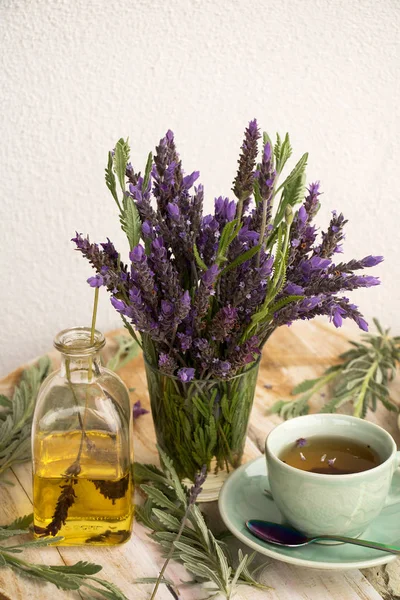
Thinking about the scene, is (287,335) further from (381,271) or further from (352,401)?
(381,271)

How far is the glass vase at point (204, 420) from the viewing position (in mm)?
770

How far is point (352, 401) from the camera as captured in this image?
1030 mm

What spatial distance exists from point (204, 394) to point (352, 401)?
34 cm

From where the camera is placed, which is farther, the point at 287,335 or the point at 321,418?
the point at 287,335

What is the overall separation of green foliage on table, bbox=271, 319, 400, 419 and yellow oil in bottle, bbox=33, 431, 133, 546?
0.98ft

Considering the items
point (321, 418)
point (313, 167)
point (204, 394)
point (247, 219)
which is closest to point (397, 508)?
point (321, 418)

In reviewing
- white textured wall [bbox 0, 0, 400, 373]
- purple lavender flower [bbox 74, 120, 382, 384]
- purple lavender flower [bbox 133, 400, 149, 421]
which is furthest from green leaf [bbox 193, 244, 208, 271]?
white textured wall [bbox 0, 0, 400, 373]

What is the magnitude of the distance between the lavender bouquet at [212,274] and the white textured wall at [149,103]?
60 cm

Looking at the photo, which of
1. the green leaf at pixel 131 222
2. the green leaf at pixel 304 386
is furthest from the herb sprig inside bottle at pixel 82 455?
the green leaf at pixel 304 386

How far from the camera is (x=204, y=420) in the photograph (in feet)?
2.57

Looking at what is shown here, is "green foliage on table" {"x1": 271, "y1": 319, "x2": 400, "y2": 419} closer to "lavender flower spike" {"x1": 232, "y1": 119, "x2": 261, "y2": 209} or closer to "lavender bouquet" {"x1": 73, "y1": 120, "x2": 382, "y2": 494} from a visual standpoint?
"lavender bouquet" {"x1": 73, "y1": 120, "x2": 382, "y2": 494}

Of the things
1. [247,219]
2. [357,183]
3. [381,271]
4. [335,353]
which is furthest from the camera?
[381,271]

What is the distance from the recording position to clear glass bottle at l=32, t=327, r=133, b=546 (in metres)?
0.77

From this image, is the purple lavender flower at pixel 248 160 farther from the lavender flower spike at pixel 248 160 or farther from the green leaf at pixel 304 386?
the green leaf at pixel 304 386
